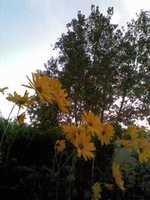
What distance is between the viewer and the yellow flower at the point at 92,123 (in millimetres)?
2709

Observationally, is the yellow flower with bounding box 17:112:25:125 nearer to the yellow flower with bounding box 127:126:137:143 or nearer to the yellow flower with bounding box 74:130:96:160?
the yellow flower with bounding box 74:130:96:160

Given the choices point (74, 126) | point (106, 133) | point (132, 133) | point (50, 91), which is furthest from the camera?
point (132, 133)

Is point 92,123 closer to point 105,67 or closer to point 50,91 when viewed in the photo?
point 50,91

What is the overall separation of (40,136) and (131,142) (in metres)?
1.63

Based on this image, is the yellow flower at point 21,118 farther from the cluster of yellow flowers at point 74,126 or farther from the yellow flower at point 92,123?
the yellow flower at point 92,123

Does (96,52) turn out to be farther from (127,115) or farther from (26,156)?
(26,156)

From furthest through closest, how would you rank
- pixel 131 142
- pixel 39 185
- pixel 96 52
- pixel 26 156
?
1. pixel 96 52
2. pixel 26 156
3. pixel 39 185
4. pixel 131 142

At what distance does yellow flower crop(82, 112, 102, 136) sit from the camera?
2709mm

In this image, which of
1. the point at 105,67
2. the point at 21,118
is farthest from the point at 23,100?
the point at 105,67

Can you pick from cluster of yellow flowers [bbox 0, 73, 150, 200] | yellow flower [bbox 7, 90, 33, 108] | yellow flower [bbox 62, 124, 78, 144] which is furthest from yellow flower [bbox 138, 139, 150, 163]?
yellow flower [bbox 7, 90, 33, 108]

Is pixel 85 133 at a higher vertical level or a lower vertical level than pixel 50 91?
lower

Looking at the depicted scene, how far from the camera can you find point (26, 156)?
429cm

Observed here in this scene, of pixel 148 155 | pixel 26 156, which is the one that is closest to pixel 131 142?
pixel 148 155

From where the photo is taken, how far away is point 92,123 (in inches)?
108
